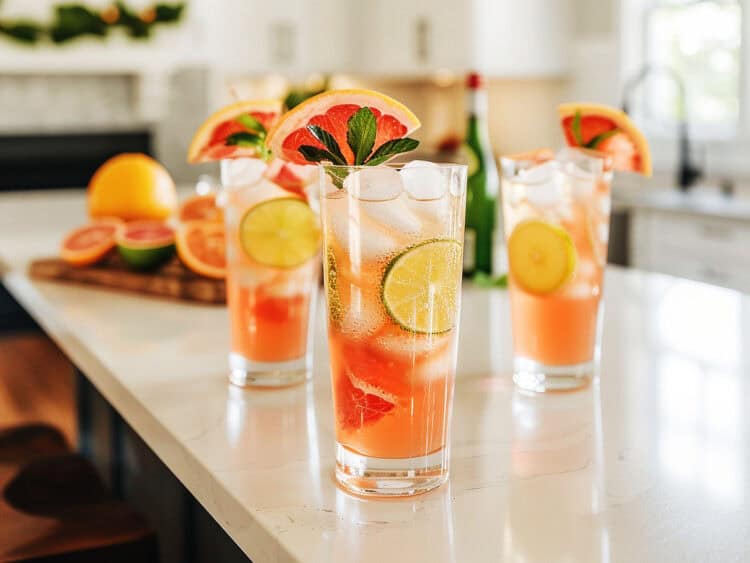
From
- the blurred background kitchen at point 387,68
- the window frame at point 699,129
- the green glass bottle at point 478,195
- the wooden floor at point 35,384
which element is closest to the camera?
the green glass bottle at point 478,195

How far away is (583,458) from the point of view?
71 centimetres

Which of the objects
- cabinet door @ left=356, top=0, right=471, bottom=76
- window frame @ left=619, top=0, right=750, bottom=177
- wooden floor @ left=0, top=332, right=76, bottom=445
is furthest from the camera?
cabinet door @ left=356, top=0, right=471, bottom=76

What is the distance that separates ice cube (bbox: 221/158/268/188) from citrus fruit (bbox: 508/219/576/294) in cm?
25

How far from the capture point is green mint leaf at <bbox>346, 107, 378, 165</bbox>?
0.63m

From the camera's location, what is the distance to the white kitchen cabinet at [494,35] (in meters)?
4.80

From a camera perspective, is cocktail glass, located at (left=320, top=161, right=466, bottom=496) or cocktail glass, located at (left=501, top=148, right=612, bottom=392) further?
cocktail glass, located at (left=501, top=148, right=612, bottom=392)

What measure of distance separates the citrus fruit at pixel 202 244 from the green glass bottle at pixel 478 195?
38 cm

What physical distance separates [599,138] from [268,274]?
1.12ft

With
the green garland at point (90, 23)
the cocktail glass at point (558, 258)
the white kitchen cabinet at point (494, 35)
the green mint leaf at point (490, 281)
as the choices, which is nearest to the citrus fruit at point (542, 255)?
the cocktail glass at point (558, 258)

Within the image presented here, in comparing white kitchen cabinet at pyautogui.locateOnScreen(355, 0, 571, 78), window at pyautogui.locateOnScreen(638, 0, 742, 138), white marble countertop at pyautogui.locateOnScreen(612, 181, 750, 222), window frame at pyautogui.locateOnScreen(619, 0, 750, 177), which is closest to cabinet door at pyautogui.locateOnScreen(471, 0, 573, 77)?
white kitchen cabinet at pyautogui.locateOnScreen(355, 0, 571, 78)

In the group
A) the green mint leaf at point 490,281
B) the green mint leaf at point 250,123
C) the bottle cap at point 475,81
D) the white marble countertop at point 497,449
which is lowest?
the white marble countertop at point 497,449

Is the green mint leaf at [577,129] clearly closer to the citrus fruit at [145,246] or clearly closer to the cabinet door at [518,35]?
the citrus fruit at [145,246]

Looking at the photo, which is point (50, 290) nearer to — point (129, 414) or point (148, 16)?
point (129, 414)

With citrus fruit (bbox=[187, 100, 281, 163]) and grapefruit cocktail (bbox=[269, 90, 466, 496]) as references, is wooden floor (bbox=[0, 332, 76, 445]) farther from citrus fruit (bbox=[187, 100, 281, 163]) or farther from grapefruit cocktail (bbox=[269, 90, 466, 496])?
grapefruit cocktail (bbox=[269, 90, 466, 496])
